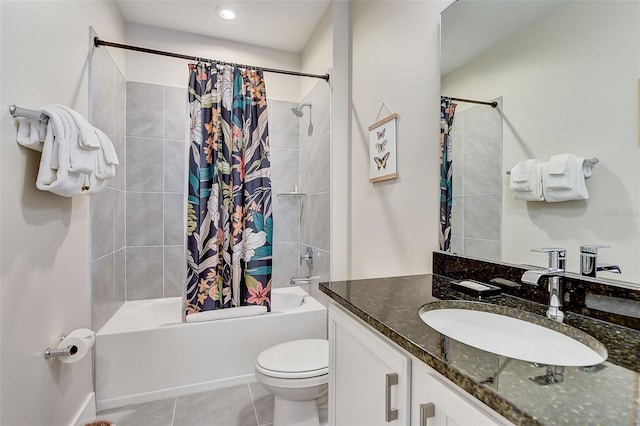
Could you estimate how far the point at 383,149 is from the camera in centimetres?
179

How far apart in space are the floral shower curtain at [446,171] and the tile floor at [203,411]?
53.8 inches

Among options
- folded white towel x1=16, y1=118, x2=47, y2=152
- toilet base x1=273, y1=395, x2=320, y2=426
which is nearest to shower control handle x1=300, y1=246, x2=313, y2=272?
toilet base x1=273, y1=395, x2=320, y2=426

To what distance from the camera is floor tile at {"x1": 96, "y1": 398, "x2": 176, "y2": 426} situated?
5.64 feet

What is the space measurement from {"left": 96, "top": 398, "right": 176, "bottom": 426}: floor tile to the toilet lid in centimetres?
69

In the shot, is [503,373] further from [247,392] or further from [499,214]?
[247,392]

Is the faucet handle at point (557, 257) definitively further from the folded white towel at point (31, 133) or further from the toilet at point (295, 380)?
the folded white towel at point (31, 133)

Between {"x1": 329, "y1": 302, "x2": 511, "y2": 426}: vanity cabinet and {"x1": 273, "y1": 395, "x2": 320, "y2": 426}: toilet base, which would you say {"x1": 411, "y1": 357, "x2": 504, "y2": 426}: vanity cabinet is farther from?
{"x1": 273, "y1": 395, "x2": 320, "y2": 426}: toilet base

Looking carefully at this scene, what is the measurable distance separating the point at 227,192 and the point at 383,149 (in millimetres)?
1068

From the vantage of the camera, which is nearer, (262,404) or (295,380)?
(295,380)

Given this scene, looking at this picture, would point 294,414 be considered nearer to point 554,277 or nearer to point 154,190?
point 554,277

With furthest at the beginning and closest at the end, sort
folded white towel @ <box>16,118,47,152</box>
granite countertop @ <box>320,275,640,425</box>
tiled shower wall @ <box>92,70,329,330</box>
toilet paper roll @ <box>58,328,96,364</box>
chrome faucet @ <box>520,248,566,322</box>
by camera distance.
Result: tiled shower wall @ <box>92,70,329,330</box> < toilet paper roll @ <box>58,328,96,364</box> < folded white towel @ <box>16,118,47,152</box> < chrome faucet @ <box>520,248,566,322</box> < granite countertop @ <box>320,275,640,425</box>

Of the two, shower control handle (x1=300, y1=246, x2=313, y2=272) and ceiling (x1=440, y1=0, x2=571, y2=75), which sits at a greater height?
ceiling (x1=440, y1=0, x2=571, y2=75)

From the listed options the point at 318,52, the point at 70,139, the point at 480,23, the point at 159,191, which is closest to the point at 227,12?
the point at 318,52

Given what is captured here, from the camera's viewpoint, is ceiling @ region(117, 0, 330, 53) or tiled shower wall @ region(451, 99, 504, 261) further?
ceiling @ region(117, 0, 330, 53)
